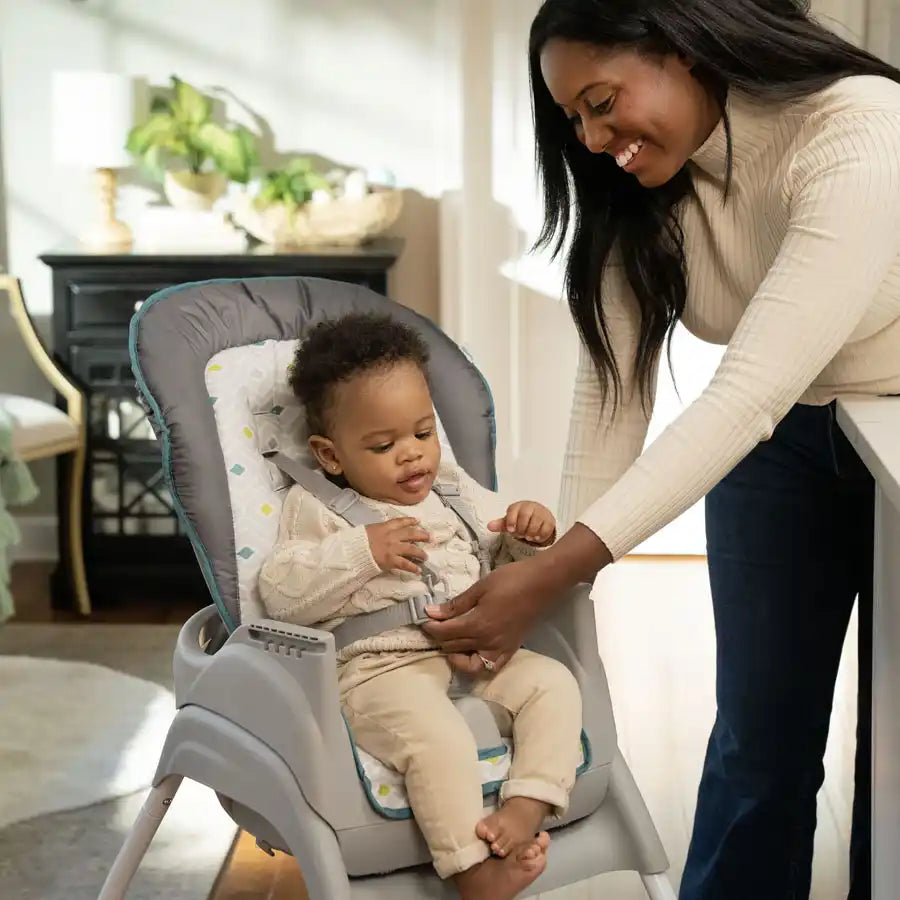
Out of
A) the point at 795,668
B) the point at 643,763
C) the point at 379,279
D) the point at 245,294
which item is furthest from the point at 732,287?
the point at 379,279

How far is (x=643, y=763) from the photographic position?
2.77m

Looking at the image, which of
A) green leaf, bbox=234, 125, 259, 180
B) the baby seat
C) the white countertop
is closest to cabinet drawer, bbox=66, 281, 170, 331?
green leaf, bbox=234, 125, 259, 180

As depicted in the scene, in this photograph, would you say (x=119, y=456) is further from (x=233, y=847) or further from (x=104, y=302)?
(x=233, y=847)

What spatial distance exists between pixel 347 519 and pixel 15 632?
203cm

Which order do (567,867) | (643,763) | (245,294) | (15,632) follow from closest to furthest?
(567,867) → (245,294) → (643,763) → (15,632)

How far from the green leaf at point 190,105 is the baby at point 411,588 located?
2.17 metres

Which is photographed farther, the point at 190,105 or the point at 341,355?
the point at 190,105

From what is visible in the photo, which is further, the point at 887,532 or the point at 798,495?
the point at 798,495

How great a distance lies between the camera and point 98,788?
264 centimetres

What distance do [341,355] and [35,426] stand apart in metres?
1.93

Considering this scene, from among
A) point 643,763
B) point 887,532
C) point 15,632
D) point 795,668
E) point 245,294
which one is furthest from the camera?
point 15,632

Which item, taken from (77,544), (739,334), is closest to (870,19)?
(77,544)

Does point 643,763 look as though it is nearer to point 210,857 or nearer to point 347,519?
point 210,857

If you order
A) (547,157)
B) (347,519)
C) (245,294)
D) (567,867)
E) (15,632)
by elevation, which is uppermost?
(547,157)
